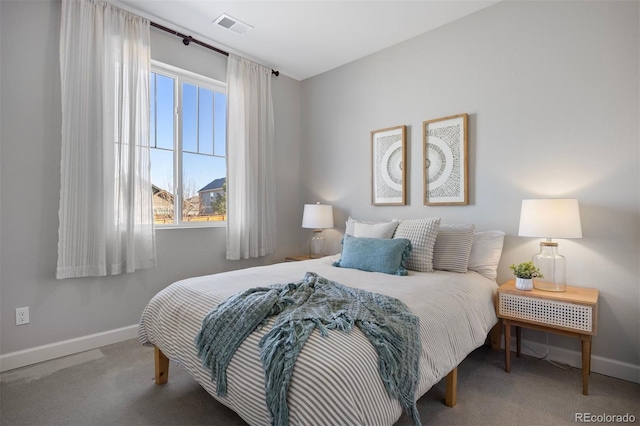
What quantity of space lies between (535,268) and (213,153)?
10.1 feet

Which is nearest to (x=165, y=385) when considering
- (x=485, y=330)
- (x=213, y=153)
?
(x=485, y=330)

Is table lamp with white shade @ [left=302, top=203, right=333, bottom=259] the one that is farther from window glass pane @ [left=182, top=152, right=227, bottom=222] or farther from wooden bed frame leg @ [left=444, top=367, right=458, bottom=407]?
wooden bed frame leg @ [left=444, top=367, right=458, bottom=407]

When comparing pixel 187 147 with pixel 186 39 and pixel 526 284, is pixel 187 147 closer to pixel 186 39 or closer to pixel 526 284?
pixel 186 39

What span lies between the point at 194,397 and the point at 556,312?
2.23 m

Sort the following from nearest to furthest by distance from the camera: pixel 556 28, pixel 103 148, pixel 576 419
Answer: pixel 576 419
pixel 556 28
pixel 103 148

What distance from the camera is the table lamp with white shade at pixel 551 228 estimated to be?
2068 millimetres

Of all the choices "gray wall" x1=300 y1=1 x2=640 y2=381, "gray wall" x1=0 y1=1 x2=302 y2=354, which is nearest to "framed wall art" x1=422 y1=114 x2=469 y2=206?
"gray wall" x1=300 y1=1 x2=640 y2=381

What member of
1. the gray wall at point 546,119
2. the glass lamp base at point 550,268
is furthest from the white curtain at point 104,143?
the glass lamp base at point 550,268

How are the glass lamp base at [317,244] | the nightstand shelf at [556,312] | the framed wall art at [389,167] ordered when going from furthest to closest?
1. the glass lamp base at [317,244]
2. the framed wall art at [389,167]
3. the nightstand shelf at [556,312]

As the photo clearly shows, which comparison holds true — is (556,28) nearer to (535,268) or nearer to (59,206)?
(535,268)

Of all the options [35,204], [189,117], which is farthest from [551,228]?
[35,204]

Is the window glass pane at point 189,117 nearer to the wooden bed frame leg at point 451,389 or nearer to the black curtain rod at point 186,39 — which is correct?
the black curtain rod at point 186,39

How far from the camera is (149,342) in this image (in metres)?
1.98

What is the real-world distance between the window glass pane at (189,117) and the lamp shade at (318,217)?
136cm
